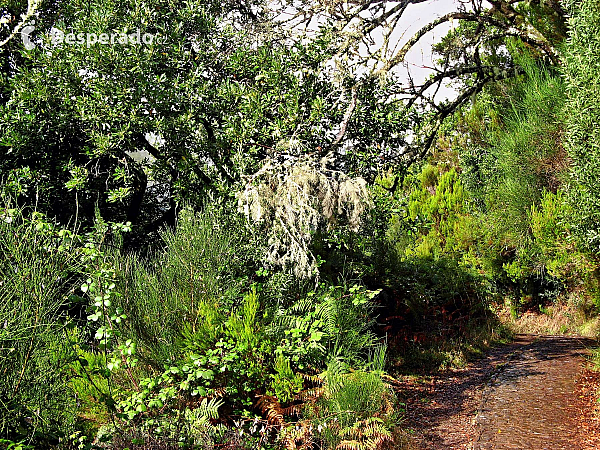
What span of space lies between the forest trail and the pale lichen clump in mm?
2277

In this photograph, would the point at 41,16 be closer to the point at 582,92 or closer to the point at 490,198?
the point at 582,92

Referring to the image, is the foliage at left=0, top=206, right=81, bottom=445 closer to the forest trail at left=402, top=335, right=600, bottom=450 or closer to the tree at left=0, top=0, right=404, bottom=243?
the tree at left=0, top=0, right=404, bottom=243

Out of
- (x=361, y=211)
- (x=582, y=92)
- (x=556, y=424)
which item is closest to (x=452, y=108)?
(x=582, y=92)

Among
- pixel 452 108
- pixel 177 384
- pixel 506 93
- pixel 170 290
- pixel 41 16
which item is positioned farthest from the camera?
pixel 506 93

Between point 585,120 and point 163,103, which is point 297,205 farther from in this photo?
point 585,120

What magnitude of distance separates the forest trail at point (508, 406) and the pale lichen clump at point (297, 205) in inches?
89.6

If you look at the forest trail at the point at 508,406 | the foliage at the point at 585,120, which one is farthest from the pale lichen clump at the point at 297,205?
the foliage at the point at 585,120

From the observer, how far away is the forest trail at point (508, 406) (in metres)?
5.32

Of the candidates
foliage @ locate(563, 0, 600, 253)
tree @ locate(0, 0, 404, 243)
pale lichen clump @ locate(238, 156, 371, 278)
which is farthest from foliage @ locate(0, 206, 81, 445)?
foliage @ locate(563, 0, 600, 253)

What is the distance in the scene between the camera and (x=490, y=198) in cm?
1340

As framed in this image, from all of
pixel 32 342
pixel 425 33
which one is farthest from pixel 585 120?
pixel 32 342

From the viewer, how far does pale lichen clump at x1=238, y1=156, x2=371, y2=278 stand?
5.46 meters

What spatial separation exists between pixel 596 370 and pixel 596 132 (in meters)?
3.60

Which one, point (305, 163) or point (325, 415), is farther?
point (305, 163)
